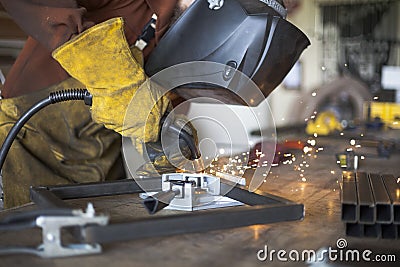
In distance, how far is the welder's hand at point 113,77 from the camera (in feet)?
3.46

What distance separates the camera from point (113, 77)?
1.09 m

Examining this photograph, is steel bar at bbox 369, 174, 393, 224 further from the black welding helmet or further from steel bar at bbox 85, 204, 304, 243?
the black welding helmet

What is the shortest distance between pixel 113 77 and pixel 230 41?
0.24 metres

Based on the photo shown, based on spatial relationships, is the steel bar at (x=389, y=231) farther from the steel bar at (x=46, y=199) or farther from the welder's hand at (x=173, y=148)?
the steel bar at (x=46, y=199)

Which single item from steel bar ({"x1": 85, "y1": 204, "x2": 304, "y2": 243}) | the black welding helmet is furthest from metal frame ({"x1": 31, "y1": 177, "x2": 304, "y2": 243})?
the black welding helmet

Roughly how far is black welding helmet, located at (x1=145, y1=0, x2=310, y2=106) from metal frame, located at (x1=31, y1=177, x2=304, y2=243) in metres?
0.23

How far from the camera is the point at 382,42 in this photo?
6.32m

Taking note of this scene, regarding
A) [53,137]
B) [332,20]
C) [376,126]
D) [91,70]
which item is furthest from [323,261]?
[332,20]

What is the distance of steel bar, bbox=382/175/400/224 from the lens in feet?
3.02

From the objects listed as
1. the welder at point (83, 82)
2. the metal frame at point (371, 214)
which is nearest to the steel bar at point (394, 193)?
the metal frame at point (371, 214)

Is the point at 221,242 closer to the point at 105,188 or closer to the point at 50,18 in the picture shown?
the point at 105,188

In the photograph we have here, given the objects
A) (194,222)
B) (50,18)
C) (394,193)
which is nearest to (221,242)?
(194,222)

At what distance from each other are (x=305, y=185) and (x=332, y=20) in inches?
211

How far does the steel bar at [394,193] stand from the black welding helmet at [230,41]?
318 mm
